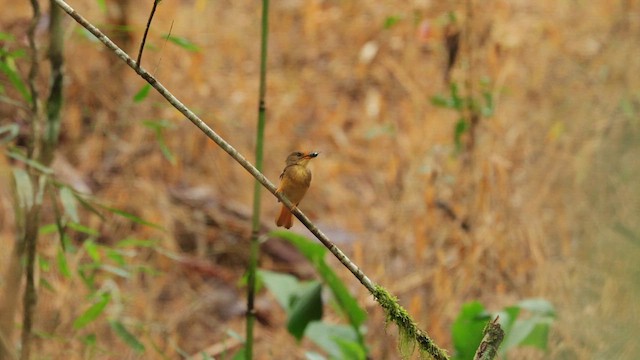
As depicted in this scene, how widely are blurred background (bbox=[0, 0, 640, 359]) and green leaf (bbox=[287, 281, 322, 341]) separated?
1.77ft

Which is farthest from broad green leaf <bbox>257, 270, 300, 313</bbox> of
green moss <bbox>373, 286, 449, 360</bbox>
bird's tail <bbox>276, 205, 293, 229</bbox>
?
green moss <bbox>373, 286, 449, 360</bbox>

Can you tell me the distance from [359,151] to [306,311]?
289cm

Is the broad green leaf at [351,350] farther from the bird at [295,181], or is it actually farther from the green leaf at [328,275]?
the bird at [295,181]

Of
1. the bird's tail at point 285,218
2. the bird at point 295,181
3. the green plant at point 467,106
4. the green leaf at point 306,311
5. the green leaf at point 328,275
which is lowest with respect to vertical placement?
the bird's tail at point 285,218

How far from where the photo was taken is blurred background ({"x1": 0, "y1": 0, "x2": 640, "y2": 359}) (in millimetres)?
3891

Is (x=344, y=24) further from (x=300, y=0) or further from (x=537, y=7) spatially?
(x=537, y=7)

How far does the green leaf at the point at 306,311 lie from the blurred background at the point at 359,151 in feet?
1.77

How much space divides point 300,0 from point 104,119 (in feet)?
6.85

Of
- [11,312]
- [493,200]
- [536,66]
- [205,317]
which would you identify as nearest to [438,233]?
[493,200]

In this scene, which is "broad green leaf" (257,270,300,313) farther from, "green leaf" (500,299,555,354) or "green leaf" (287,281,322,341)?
"green leaf" (500,299,555,354)

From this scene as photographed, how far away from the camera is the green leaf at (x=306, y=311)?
2818 millimetres

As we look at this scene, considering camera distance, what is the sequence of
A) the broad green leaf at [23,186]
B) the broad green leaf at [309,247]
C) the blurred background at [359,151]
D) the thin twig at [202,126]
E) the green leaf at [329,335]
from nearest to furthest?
the thin twig at [202,126] → the broad green leaf at [23,186] → the broad green leaf at [309,247] → the green leaf at [329,335] → the blurred background at [359,151]

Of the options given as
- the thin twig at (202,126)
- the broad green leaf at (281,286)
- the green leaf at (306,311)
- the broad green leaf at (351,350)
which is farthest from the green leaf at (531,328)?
the thin twig at (202,126)

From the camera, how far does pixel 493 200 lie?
407 centimetres
